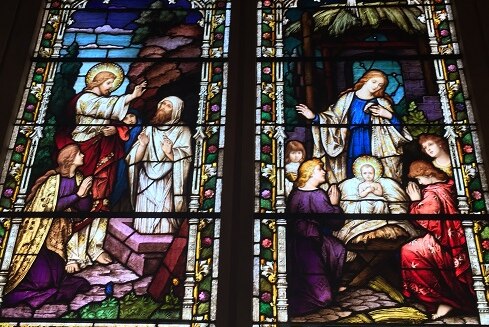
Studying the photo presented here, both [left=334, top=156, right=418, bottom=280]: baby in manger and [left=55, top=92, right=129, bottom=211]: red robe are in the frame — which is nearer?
[left=334, top=156, right=418, bottom=280]: baby in manger

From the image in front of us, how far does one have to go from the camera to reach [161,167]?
6.62 m

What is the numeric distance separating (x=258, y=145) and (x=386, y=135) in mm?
890

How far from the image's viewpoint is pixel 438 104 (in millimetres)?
6887

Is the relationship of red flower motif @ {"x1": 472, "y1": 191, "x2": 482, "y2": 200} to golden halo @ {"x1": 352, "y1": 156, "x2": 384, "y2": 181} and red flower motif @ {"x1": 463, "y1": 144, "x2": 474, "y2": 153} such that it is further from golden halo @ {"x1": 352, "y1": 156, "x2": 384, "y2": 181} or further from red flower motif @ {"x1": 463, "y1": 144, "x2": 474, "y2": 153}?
golden halo @ {"x1": 352, "y1": 156, "x2": 384, "y2": 181}

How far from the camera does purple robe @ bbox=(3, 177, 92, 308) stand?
19.6 feet

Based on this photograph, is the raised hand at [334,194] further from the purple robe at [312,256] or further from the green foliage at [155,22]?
the green foliage at [155,22]

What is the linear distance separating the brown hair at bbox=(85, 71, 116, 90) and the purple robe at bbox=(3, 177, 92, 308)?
4.72ft

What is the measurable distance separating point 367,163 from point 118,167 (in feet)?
5.55

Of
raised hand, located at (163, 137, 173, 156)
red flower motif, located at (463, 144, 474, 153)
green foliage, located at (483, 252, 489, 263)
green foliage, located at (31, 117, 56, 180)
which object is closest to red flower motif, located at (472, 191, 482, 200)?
red flower motif, located at (463, 144, 474, 153)

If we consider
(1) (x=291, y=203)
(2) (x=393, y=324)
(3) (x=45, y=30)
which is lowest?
(2) (x=393, y=324)

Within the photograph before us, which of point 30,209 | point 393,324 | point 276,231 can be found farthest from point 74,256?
point 393,324

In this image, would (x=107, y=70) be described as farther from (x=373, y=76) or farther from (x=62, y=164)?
(x=373, y=76)

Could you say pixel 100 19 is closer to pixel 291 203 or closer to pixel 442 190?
pixel 291 203

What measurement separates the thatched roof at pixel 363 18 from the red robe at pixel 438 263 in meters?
1.66
